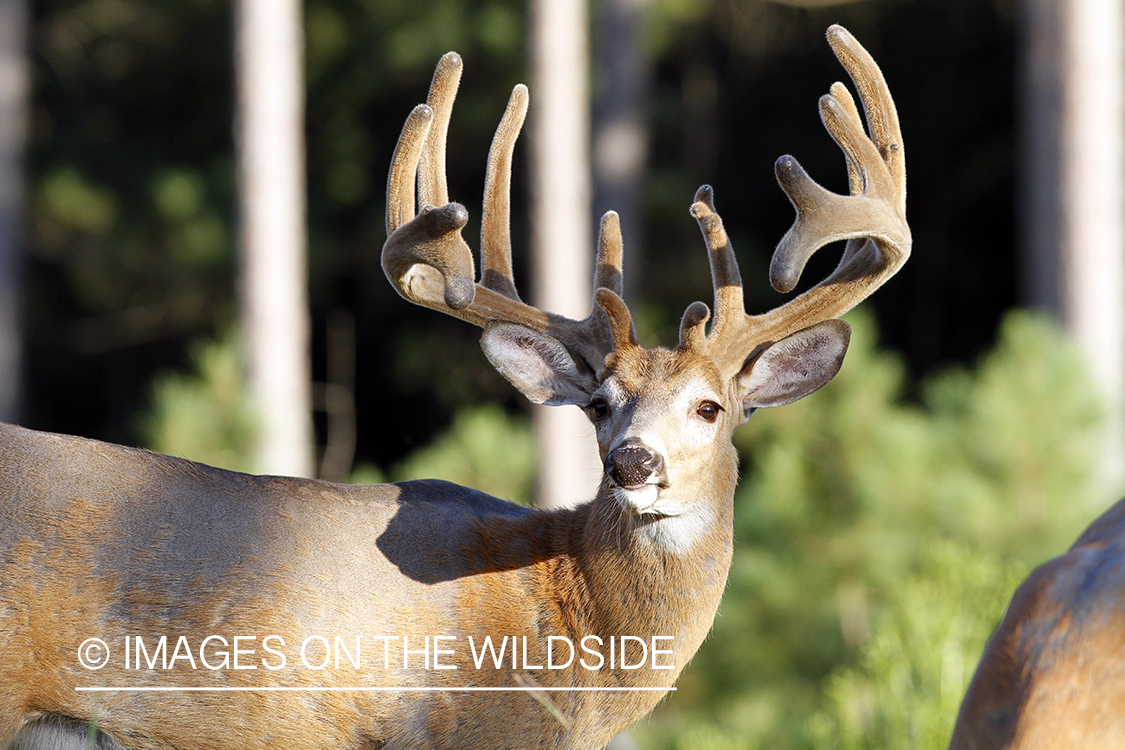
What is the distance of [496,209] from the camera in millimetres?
3863

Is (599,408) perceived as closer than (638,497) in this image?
No

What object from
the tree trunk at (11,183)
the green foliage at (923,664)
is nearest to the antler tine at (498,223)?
the green foliage at (923,664)

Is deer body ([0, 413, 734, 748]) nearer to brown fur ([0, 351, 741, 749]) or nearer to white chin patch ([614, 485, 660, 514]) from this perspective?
brown fur ([0, 351, 741, 749])

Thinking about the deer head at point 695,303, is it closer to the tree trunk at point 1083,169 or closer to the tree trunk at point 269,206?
the tree trunk at point 1083,169

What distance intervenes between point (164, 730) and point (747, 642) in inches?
206

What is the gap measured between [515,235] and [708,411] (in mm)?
10062

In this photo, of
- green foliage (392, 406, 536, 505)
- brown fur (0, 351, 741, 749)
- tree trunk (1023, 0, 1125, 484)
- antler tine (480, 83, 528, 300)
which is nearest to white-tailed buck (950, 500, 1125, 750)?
brown fur (0, 351, 741, 749)

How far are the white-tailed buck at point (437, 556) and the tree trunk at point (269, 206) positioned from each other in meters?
6.10

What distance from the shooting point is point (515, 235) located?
1330 cm

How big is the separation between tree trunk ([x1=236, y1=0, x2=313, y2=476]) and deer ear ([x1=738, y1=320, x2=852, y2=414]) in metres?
6.26

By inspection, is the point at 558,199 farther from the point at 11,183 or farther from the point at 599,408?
the point at 11,183

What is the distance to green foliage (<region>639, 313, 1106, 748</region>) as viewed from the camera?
6.72 metres

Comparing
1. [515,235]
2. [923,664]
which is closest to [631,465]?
[923,664]

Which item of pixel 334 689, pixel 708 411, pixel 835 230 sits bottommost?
pixel 334 689
